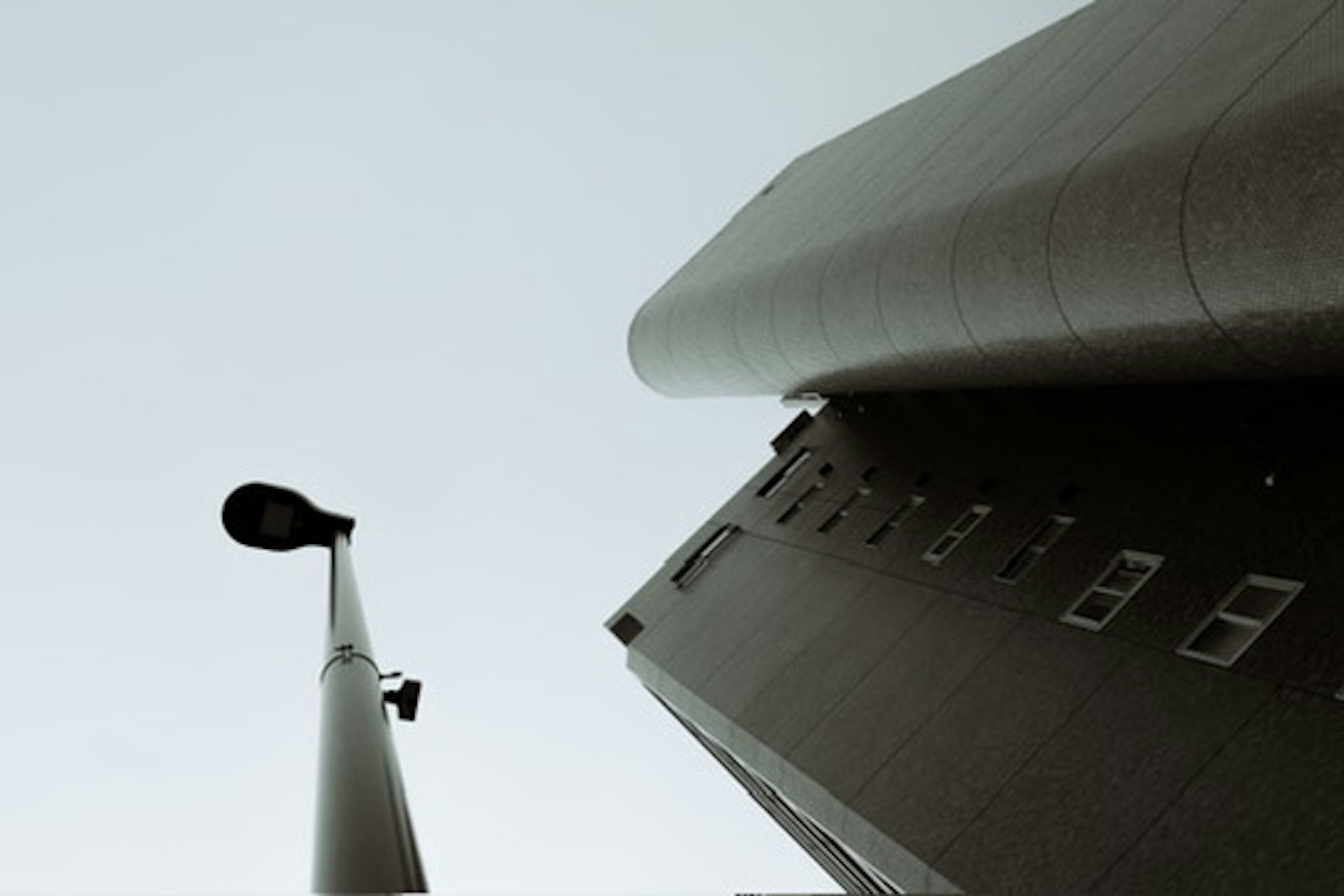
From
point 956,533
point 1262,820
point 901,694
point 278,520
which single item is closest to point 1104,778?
point 1262,820

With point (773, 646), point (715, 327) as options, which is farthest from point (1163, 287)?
point (715, 327)

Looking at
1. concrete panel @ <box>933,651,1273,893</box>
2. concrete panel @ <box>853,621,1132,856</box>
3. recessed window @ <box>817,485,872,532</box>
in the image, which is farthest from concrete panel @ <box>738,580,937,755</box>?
concrete panel @ <box>933,651,1273,893</box>

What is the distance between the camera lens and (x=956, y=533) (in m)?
20.8

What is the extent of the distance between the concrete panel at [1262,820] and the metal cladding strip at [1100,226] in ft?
12.0

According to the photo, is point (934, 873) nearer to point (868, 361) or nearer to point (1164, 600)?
point (1164, 600)

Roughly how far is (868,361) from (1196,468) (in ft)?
23.4

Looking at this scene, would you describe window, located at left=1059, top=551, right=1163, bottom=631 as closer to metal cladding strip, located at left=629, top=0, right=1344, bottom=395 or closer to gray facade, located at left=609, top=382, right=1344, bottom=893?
gray facade, located at left=609, top=382, right=1344, bottom=893

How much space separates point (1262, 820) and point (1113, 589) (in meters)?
5.05

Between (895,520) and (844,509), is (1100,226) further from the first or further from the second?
(844,509)

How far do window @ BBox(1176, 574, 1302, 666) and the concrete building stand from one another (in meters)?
0.04

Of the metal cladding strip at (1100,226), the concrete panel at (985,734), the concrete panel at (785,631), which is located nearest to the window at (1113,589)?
the concrete panel at (985,734)

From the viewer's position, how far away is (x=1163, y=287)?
1303 cm

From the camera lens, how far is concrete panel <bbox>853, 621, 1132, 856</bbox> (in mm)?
14977

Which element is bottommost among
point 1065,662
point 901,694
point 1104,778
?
point 1104,778
